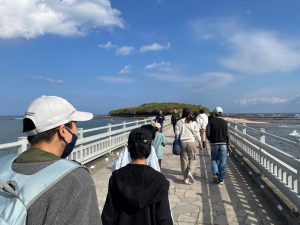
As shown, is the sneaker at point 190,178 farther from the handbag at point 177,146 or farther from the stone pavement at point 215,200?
the handbag at point 177,146

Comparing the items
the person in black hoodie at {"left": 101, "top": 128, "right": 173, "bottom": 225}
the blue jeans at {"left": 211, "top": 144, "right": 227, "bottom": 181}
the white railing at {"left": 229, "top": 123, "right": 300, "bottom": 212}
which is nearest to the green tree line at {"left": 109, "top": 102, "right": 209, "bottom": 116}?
the white railing at {"left": 229, "top": 123, "right": 300, "bottom": 212}

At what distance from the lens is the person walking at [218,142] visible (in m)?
9.72

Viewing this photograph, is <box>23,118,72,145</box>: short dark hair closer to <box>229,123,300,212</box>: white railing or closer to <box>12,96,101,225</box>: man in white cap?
<box>12,96,101,225</box>: man in white cap

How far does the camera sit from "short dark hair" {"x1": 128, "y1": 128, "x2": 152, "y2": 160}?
3.70m

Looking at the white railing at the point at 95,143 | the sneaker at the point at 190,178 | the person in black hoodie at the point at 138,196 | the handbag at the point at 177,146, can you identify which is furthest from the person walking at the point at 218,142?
the person in black hoodie at the point at 138,196

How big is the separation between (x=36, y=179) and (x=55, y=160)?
14cm

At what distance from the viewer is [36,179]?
5.45 feet

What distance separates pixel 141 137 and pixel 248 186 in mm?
6284

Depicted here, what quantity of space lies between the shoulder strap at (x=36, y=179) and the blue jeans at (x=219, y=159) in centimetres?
823

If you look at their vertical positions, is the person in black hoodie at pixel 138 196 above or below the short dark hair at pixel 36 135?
below

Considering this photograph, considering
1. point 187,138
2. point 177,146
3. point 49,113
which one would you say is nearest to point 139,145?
point 49,113

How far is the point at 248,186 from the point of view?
9.41 m

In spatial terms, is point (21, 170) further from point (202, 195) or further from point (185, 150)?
point (185, 150)

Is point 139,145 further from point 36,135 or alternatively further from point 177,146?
point 177,146
